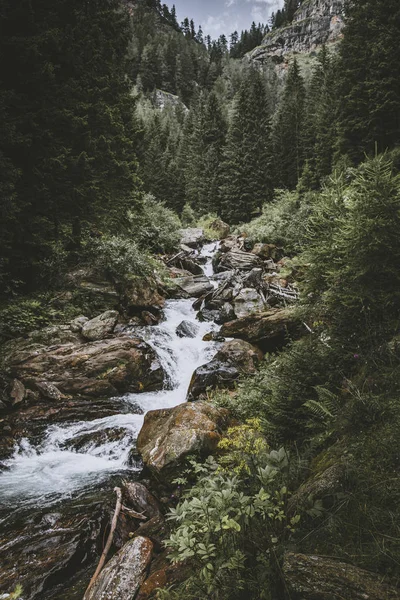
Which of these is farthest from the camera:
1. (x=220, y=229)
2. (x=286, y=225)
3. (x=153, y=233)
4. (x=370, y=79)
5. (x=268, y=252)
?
(x=220, y=229)

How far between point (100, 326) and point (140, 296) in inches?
125

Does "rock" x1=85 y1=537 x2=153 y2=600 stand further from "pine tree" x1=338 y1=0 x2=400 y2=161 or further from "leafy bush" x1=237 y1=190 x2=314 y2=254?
"pine tree" x1=338 y1=0 x2=400 y2=161

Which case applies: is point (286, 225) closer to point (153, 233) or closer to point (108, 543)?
point (153, 233)

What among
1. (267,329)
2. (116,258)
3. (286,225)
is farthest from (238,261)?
(267,329)

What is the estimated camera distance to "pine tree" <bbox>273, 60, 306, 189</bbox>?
3403 centimetres

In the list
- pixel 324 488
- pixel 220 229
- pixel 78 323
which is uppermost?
pixel 220 229

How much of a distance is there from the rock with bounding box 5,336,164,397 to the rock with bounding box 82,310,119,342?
52cm

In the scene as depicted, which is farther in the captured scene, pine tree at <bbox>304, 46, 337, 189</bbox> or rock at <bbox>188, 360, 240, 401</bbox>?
pine tree at <bbox>304, 46, 337, 189</bbox>

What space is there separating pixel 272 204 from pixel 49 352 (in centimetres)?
2663

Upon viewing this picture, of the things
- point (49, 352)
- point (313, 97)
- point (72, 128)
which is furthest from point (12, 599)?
point (313, 97)

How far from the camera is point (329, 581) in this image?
1.79 m

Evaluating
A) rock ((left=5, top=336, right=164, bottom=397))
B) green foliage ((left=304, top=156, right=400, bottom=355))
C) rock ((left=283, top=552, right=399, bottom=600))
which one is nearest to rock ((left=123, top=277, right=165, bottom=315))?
rock ((left=5, top=336, right=164, bottom=397))

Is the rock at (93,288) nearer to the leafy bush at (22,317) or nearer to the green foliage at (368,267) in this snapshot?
the leafy bush at (22,317)

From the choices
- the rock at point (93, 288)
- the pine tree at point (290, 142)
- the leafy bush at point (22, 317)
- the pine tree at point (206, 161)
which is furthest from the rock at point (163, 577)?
the pine tree at point (206, 161)
